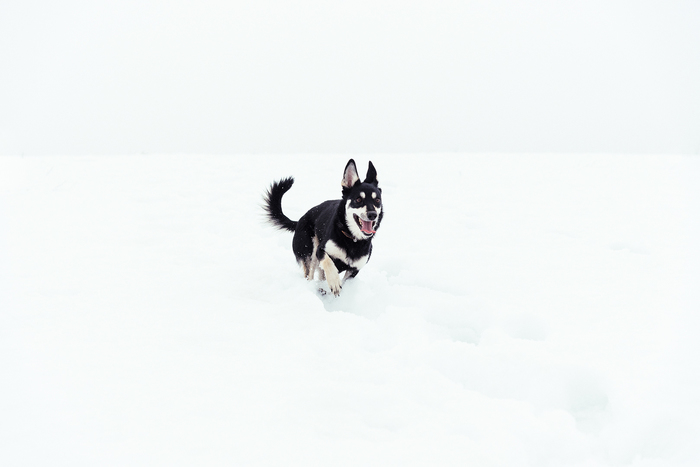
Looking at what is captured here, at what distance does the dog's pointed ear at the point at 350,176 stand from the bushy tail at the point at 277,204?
102 centimetres

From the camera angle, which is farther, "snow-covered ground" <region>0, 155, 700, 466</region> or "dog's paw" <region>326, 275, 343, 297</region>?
"dog's paw" <region>326, 275, 343, 297</region>


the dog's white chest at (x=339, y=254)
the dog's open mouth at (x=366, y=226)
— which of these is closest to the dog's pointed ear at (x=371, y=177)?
the dog's open mouth at (x=366, y=226)

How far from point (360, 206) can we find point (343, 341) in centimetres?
155

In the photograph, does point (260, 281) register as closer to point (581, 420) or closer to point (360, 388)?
point (360, 388)

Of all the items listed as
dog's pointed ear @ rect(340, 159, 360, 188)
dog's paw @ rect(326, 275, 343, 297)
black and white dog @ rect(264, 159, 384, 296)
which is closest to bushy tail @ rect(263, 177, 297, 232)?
black and white dog @ rect(264, 159, 384, 296)

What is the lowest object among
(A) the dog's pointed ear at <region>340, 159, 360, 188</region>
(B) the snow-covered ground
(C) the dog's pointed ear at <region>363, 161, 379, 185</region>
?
(B) the snow-covered ground

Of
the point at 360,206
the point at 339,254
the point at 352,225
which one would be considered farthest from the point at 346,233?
the point at 360,206

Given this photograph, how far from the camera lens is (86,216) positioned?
6.09m

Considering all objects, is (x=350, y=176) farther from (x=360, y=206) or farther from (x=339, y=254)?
(x=339, y=254)

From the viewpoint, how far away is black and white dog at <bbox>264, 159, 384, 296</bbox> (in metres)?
4.20

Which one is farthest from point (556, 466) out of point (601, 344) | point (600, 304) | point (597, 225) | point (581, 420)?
point (597, 225)

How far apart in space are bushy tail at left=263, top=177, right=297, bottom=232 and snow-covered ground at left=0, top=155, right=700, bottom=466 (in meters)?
0.39

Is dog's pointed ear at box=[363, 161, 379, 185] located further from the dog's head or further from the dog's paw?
the dog's paw

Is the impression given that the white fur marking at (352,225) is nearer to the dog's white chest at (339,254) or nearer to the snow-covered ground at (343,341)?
the dog's white chest at (339,254)
